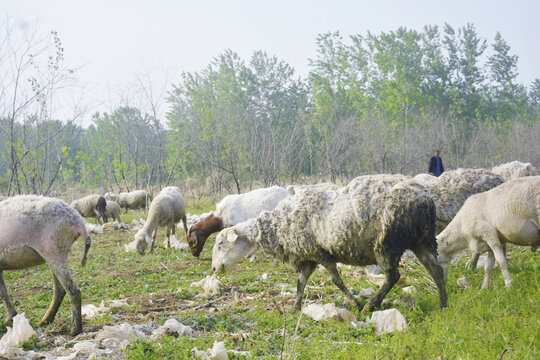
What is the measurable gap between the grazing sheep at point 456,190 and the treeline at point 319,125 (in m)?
10.8

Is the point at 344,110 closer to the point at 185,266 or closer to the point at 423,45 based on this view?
the point at 423,45

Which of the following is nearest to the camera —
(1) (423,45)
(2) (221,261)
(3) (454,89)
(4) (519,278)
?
(4) (519,278)

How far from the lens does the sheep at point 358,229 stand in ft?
16.7

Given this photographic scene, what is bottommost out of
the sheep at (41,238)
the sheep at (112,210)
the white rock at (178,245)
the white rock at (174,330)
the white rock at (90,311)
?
the white rock at (178,245)

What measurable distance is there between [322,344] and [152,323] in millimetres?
2168

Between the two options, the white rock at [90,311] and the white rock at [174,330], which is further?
the white rock at [90,311]

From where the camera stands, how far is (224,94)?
132 ft

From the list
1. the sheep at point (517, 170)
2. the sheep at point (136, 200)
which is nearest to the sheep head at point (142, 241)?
the sheep at point (517, 170)

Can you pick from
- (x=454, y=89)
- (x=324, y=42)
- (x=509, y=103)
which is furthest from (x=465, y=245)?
(x=509, y=103)

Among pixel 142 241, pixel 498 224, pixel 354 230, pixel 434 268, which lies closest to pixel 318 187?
pixel 354 230

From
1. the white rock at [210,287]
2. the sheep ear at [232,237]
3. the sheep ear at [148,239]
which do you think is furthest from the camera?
the sheep ear at [148,239]

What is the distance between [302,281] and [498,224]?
102 inches

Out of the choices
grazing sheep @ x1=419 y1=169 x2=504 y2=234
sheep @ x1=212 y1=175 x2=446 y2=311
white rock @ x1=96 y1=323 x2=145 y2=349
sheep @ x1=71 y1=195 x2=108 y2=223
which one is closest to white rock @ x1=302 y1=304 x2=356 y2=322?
sheep @ x1=212 y1=175 x2=446 y2=311

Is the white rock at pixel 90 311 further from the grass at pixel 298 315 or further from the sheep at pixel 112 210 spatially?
the sheep at pixel 112 210
